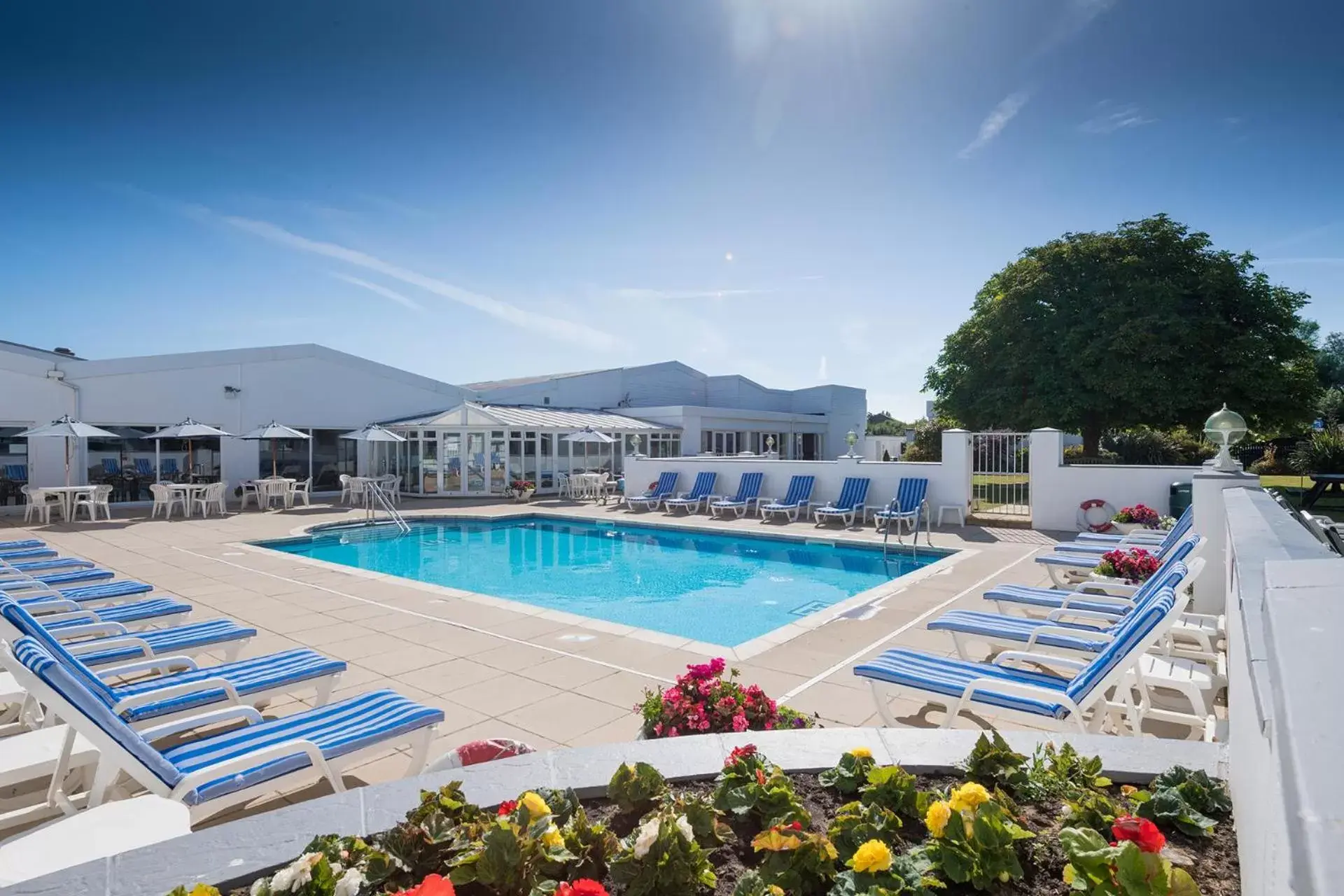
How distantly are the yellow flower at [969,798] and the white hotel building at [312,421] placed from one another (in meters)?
18.6

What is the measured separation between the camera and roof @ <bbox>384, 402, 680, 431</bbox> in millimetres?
20500

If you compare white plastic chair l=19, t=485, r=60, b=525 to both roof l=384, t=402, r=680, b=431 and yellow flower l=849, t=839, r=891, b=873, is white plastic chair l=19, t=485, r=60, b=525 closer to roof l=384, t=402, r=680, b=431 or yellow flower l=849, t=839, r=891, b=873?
roof l=384, t=402, r=680, b=431

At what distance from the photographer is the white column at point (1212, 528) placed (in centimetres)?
586

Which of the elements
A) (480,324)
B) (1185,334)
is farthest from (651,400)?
(1185,334)

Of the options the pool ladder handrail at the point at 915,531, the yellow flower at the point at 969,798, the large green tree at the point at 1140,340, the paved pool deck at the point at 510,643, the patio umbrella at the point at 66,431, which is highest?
the large green tree at the point at 1140,340

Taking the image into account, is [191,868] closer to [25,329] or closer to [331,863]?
[331,863]

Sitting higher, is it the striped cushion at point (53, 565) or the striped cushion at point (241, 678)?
the striped cushion at point (53, 565)

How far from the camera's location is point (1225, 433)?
6.70 metres

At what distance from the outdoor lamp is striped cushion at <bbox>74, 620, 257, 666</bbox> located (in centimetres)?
843

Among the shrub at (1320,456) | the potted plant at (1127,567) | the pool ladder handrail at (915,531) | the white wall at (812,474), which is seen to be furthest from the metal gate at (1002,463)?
the shrub at (1320,456)

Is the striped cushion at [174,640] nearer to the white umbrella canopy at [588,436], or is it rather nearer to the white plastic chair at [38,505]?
the white plastic chair at [38,505]

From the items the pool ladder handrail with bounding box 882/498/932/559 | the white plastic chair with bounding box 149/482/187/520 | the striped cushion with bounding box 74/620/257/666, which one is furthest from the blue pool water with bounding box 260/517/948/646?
the white plastic chair with bounding box 149/482/187/520

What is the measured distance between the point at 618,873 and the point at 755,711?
142 centimetres

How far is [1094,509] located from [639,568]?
26.3 feet
